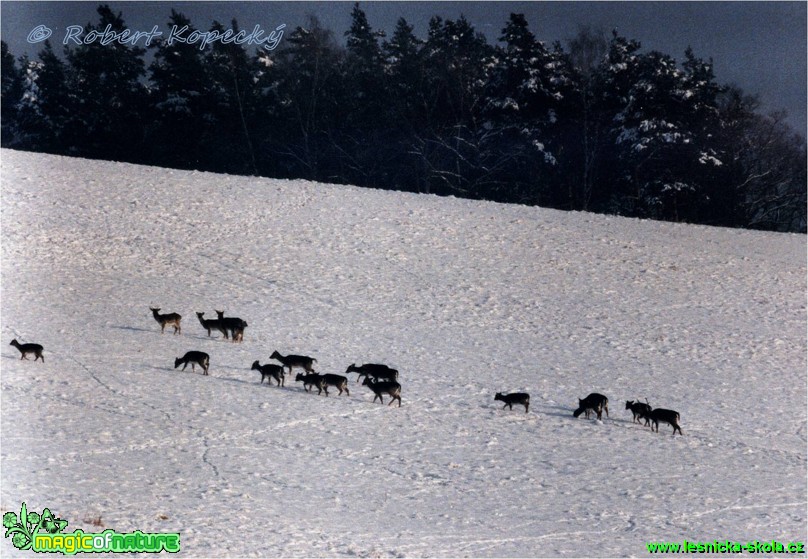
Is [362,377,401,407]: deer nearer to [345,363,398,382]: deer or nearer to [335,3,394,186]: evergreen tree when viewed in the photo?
[345,363,398,382]: deer

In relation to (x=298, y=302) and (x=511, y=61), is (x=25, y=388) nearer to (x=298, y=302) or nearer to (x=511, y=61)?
(x=298, y=302)

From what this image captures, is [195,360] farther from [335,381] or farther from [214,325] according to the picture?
[214,325]

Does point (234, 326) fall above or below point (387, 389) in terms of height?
above

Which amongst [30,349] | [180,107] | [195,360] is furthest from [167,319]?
[180,107]

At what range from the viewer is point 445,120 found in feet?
215

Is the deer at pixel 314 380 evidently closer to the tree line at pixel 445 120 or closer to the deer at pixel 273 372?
the deer at pixel 273 372

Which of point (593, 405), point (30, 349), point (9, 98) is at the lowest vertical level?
point (593, 405)

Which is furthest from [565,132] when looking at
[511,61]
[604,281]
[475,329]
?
[475,329]

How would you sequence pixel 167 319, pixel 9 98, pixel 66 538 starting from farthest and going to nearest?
1. pixel 9 98
2. pixel 167 319
3. pixel 66 538

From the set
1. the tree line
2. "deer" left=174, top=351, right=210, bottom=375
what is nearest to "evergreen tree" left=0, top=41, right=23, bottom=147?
the tree line

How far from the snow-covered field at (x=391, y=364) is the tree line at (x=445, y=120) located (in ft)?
55.5

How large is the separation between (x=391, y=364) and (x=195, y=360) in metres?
5.17

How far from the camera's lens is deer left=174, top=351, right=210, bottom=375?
68.2 ft

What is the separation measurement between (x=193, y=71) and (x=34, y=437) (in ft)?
167
